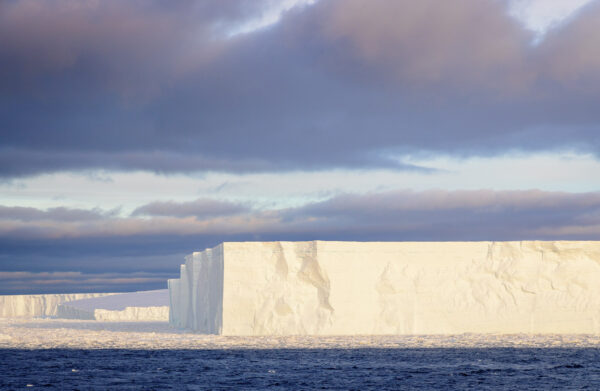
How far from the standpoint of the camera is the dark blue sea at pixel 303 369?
16656 millimetres

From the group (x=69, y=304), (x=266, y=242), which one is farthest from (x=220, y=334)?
(x=69, y=304)

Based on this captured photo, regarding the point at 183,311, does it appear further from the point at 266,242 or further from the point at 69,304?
Answer: the point at 69,304

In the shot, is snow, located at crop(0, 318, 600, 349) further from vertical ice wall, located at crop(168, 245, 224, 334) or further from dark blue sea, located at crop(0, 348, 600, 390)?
vertical ice wall, located at crop(168, 245, 224, 334)

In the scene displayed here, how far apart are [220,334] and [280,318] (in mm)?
2265

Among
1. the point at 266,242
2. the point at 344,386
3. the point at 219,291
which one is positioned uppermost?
the point at 266,242

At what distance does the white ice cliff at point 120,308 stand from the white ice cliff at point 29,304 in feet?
46.8

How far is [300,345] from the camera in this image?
23688 millimetres

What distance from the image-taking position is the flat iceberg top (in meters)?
54.3

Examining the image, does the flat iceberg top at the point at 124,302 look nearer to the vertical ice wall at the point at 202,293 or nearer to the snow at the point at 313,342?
the vertical ice wall at the point at 202,293

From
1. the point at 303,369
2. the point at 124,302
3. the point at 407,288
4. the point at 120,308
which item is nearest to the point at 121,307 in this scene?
the point at 120,308

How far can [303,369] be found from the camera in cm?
1914

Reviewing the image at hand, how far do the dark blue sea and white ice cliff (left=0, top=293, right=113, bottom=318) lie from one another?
51726 millimetres

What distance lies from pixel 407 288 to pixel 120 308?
30822mm

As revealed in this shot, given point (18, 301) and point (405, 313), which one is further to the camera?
point (18, 301)
